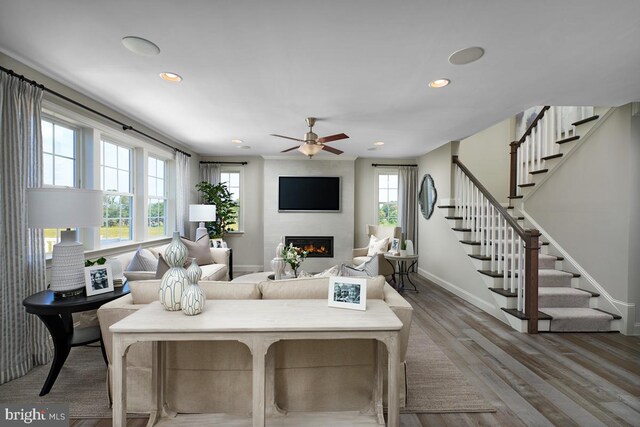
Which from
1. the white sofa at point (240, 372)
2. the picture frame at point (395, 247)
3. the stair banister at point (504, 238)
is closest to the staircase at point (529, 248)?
the stair banister at point (504, 238)

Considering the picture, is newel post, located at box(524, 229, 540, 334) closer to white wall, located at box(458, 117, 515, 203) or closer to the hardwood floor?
the hardwood floor

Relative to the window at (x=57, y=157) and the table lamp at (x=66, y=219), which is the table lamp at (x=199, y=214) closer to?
the window at (x=57, y=157)

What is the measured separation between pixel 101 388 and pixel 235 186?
183 inches

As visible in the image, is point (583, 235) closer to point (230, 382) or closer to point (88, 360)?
point (230, 382)

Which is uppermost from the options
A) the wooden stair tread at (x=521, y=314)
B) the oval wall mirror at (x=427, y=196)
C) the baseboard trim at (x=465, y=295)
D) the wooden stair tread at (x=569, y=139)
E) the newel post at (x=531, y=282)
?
the wooden stair tread at (x=569, y=139)

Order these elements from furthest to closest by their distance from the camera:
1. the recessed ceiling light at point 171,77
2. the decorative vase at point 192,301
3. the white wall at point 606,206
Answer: the white wall at point 606,206, the recessed ceiling light at point 171,77, the decorative vase at point 192,301

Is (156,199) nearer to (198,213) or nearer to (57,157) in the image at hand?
(198,213)

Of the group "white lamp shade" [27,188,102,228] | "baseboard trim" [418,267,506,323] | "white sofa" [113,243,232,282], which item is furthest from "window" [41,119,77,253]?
"baseboard trim" [418,267,506,323]

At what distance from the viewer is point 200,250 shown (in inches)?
169

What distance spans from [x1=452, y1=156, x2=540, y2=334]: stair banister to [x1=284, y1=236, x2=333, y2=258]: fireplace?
8.57 ft

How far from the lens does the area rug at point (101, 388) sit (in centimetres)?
195

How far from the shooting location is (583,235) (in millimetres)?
3646

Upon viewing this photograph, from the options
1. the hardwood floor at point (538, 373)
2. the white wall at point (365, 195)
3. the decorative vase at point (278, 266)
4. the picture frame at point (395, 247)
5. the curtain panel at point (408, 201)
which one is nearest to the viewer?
the hardwood floor at point (538, 373)

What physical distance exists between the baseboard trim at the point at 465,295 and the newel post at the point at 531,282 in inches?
13.3
